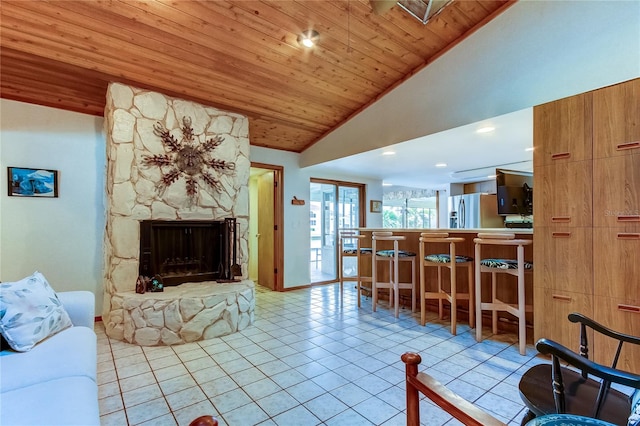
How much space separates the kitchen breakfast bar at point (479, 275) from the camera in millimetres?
2795

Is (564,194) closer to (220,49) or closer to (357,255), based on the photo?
(357,255)

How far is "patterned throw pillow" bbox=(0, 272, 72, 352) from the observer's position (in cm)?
162

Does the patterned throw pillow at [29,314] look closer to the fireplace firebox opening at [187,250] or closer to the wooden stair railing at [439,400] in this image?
the fireplace firebox opening at [187,250]

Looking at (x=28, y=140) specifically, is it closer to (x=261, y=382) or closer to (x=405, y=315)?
(x=261, y=382)

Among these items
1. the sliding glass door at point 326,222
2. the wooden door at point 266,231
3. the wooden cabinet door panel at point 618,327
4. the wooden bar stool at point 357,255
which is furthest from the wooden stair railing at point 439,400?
the sliding glass door at point 326,222

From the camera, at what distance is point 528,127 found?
122 inches

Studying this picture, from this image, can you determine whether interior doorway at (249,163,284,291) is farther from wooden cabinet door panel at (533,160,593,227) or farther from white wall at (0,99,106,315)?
wooden cabinet door panel at (533,160,593,227)

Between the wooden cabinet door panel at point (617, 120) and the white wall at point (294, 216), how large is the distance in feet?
12.5

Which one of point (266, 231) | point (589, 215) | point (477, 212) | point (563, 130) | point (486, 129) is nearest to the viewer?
point (589, 215)

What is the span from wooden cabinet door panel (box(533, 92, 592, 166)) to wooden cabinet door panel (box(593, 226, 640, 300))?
596 mm

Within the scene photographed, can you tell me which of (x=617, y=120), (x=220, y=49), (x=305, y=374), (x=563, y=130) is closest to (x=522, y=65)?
(x=563, y=130)

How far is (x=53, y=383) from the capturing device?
4.43ft

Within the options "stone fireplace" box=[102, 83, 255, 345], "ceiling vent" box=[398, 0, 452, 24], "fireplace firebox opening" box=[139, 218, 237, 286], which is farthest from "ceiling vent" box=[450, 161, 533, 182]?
"fireplace firebox opening" box=[139, 218, 237, 286]

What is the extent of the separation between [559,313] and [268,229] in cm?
416
